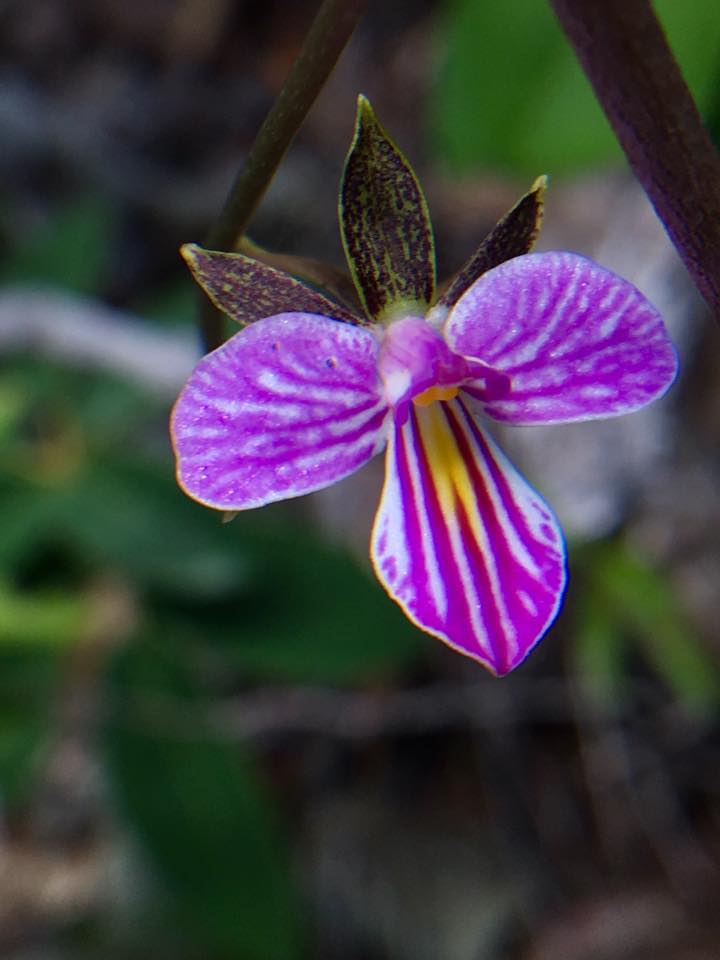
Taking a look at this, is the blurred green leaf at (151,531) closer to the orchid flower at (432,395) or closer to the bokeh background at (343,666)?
the bokeh background at (343,666)

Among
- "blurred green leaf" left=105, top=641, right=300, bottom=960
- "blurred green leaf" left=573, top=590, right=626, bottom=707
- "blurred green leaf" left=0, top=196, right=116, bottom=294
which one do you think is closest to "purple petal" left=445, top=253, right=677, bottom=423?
"blurred green leaf" left=105, top=641, right=300, bottom=960

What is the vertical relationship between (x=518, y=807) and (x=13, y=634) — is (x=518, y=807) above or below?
below

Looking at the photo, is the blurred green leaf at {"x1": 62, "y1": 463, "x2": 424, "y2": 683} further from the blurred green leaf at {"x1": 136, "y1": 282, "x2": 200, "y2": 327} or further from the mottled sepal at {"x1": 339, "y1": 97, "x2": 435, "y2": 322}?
the mottled sepal at {"x1": 339, "y1": 97, "x2": 435, "y2": 322}

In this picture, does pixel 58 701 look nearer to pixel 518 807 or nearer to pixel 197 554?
pixel 197 554

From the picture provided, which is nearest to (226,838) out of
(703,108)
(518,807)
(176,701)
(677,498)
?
(176,701)

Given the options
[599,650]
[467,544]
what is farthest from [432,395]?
[599,650]

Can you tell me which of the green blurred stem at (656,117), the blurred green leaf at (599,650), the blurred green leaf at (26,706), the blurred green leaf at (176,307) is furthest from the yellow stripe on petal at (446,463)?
the blurred green leaf at (176,307)

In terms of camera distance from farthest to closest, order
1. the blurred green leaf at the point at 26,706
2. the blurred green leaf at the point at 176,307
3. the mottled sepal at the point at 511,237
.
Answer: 1. the blurred green leaf at the point at 176,307
2. the blurred green leaf at the point at 26,706
3. the mottled sepal at the point at 511,237

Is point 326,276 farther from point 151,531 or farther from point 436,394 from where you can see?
point 151,531
